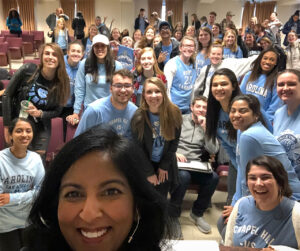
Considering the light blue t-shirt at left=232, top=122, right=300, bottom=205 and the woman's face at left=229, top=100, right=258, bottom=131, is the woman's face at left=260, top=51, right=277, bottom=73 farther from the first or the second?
the light blue t-shirt at left=232, top=122, right=300, bottom=205

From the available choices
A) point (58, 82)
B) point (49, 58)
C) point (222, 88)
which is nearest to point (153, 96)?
point (222, 88)

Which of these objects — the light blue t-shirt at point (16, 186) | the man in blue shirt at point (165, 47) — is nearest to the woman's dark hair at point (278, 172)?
the light blue t-shirt at point (16, 186)

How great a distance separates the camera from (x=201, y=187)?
9.87 ft

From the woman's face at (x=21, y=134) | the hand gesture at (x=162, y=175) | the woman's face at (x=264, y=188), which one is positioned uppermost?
the woman's face at (x=21, y=134)

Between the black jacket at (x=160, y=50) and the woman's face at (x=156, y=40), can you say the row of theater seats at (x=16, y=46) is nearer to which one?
the woman's face at (x=156, y=40)

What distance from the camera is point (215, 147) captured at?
3053mm

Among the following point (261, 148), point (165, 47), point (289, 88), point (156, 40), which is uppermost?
point (156, 40)

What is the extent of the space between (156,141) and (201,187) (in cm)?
79

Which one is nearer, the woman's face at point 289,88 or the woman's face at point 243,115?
the woman's face at point 243,115

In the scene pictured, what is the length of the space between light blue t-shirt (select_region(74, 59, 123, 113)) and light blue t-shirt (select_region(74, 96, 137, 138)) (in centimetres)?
72

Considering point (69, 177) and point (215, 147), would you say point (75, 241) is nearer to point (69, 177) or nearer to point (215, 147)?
point (69, 177)

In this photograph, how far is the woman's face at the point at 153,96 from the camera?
98.3 inches

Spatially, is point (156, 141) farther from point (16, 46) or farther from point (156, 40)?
point (16, 46)

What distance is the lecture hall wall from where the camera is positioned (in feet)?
45.0
